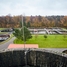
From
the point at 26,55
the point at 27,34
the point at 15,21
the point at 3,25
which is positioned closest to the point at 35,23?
the point at 15,21

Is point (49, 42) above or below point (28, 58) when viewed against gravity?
below

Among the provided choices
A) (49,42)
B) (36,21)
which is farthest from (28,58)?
(36,21)

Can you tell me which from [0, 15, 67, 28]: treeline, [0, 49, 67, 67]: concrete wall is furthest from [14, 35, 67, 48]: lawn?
[0, 15, 67, 28]: treeline

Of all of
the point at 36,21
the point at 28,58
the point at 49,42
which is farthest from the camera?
the point at 36,21

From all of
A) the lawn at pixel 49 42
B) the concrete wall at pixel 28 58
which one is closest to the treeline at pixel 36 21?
the lawn at pixel 49 42

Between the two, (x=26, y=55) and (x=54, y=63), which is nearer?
(x=54, y=63)

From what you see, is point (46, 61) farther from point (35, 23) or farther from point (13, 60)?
point (35, 23)

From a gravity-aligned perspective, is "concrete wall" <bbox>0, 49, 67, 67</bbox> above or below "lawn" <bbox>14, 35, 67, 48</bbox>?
above

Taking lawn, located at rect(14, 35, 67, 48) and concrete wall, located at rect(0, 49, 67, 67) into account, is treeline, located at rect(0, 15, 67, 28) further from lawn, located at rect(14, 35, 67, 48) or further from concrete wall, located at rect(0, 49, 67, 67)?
concrete wall, located at rect(0, 49, 67, 67)

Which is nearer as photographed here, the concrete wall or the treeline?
the concrete wall

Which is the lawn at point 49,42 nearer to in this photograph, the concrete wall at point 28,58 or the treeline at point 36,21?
the concrete wall at point 28,58

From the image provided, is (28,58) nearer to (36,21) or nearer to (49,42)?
(49,42)

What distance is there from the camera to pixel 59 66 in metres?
11.7

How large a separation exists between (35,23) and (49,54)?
3838 centimetres
